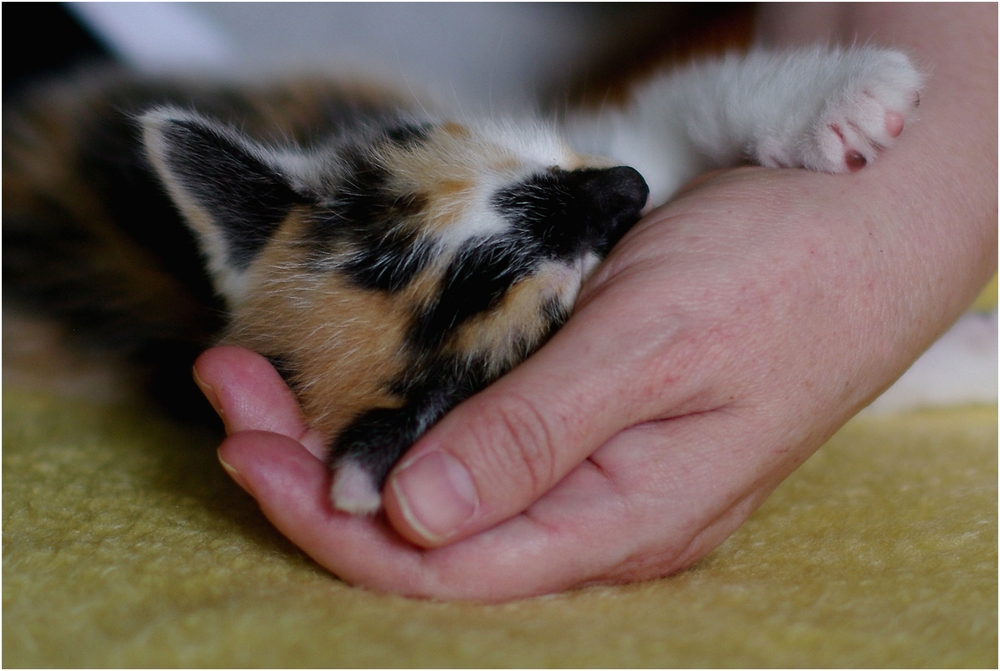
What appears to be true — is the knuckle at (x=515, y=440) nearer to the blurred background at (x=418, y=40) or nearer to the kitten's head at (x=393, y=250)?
the kitten's head at (x=393, y=250)

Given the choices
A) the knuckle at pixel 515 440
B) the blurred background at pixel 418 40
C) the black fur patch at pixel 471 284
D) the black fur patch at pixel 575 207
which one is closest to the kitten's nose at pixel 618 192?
the black fur patch at pixel 575 207

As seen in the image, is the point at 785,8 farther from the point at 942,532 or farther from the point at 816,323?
the point at 942,532

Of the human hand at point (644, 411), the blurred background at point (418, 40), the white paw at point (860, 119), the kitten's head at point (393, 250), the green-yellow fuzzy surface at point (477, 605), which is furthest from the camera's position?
the blurred background at point (418, 40)

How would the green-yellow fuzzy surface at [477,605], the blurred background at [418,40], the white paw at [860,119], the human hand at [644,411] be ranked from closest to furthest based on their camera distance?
the green-yellow fuzzy surface at [477,605] → the human hand at [644,411] → the white paw at [860,119] → the blurred background at [418,40]

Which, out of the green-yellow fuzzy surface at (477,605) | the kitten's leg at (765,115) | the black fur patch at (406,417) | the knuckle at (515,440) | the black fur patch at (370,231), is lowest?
the green-yellow fuzzy surface at (477,605)

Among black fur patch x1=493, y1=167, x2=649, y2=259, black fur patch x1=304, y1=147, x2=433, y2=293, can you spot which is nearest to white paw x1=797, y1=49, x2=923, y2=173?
black fur patch x1=493, y1=167, x2=649, y2=259

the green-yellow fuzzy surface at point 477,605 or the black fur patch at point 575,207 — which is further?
the black fur patch at point 575,207

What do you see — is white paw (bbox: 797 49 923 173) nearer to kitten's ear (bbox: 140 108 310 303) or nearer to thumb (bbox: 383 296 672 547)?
thumb (bbox: 383 296 672 547)
